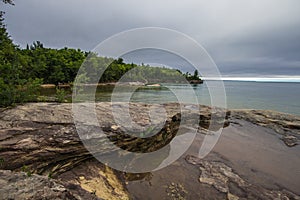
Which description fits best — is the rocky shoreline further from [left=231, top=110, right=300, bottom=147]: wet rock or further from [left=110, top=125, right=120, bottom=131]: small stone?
[left=231, top=110, right=300, bottom=147]: wet rock

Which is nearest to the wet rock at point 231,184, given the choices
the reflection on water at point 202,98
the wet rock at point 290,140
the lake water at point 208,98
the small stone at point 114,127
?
the small stone at point 114,127

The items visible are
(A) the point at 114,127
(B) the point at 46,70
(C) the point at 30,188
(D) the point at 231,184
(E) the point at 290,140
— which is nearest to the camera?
(C) the point at 30,188

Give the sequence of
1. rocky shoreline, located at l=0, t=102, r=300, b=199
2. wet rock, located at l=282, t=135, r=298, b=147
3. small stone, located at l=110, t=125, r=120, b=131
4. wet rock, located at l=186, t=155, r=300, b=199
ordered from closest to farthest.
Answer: rocky shoreline, located at l=0, t=102, r=300, b=199
wet rock, located at l=186, t=155, r=300, b=199
small stone, located at l=110, t=125, r=120, b=131
wet rock, located at l=282, t=135, r=298, b=147

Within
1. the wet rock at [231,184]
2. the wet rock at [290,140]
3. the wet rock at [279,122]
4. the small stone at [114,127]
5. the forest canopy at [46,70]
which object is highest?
the forest canopy at [46,70]

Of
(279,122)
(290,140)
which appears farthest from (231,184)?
(279,122)

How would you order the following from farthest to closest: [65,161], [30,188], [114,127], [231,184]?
[114,127] → [65,161] → [231,184] → [30,188]

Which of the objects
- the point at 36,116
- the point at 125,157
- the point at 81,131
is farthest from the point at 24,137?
the point at 125,157

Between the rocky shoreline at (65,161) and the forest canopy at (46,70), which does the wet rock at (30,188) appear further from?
the forest canopy at (46,70)

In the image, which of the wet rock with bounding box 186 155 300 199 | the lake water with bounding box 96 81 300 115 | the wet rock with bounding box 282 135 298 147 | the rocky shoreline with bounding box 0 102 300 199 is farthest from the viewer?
the lake water with bounding box 96 81 300 115

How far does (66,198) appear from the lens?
2623mm

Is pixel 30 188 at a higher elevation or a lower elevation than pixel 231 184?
higher

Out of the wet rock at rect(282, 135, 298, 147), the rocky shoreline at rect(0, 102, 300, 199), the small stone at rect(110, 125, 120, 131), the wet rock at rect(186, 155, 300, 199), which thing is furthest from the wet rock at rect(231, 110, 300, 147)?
the small stone at rect(110, 125, 120, 131)

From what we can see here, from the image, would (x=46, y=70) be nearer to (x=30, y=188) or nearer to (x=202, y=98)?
(x=202, y=98)

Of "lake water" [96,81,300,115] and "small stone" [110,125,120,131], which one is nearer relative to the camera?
"small stone" [110,125,120,131]
